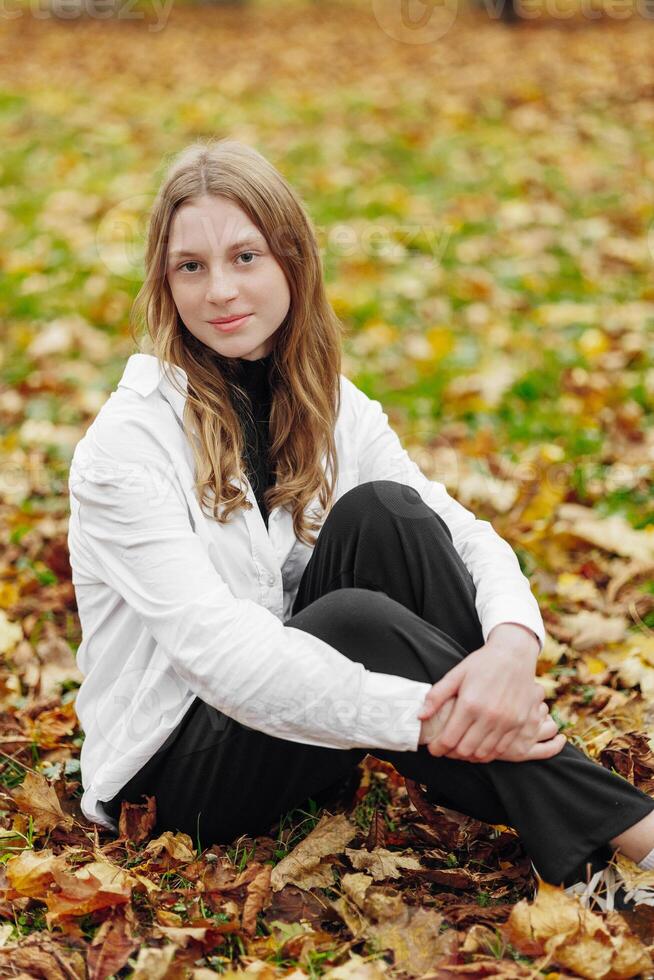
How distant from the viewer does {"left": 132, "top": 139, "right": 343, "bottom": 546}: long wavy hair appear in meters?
2.06

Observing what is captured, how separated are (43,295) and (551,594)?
321 cm

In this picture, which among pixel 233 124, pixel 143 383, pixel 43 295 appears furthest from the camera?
pixel 233 124

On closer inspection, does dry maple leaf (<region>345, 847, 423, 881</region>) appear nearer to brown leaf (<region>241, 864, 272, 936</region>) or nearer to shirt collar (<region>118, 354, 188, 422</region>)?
brown leaf (<region>241, 864, 272, 936</region>)

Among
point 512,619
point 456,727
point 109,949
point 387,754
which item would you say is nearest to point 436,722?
point 456,727

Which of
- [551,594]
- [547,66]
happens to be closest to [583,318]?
[551,594]

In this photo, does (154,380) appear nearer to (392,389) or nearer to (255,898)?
(255,898)

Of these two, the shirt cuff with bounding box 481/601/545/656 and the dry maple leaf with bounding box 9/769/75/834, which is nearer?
the shirt cuff with bounding box 481/601/545/656

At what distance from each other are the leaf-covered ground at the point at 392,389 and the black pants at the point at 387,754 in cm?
9

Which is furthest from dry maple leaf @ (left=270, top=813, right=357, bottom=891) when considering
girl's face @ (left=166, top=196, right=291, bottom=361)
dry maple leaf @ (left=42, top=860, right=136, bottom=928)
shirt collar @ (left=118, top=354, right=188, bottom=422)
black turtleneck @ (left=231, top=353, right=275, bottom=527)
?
girl's face @ (left=166, top=196, right=291, bottom=361)

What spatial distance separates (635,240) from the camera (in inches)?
218

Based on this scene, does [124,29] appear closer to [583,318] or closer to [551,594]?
[583,318]

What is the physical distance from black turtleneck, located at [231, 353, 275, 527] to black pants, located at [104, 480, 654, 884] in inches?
7.3

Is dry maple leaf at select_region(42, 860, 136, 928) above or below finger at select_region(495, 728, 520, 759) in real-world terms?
below

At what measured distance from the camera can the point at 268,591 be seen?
84.1 inches
